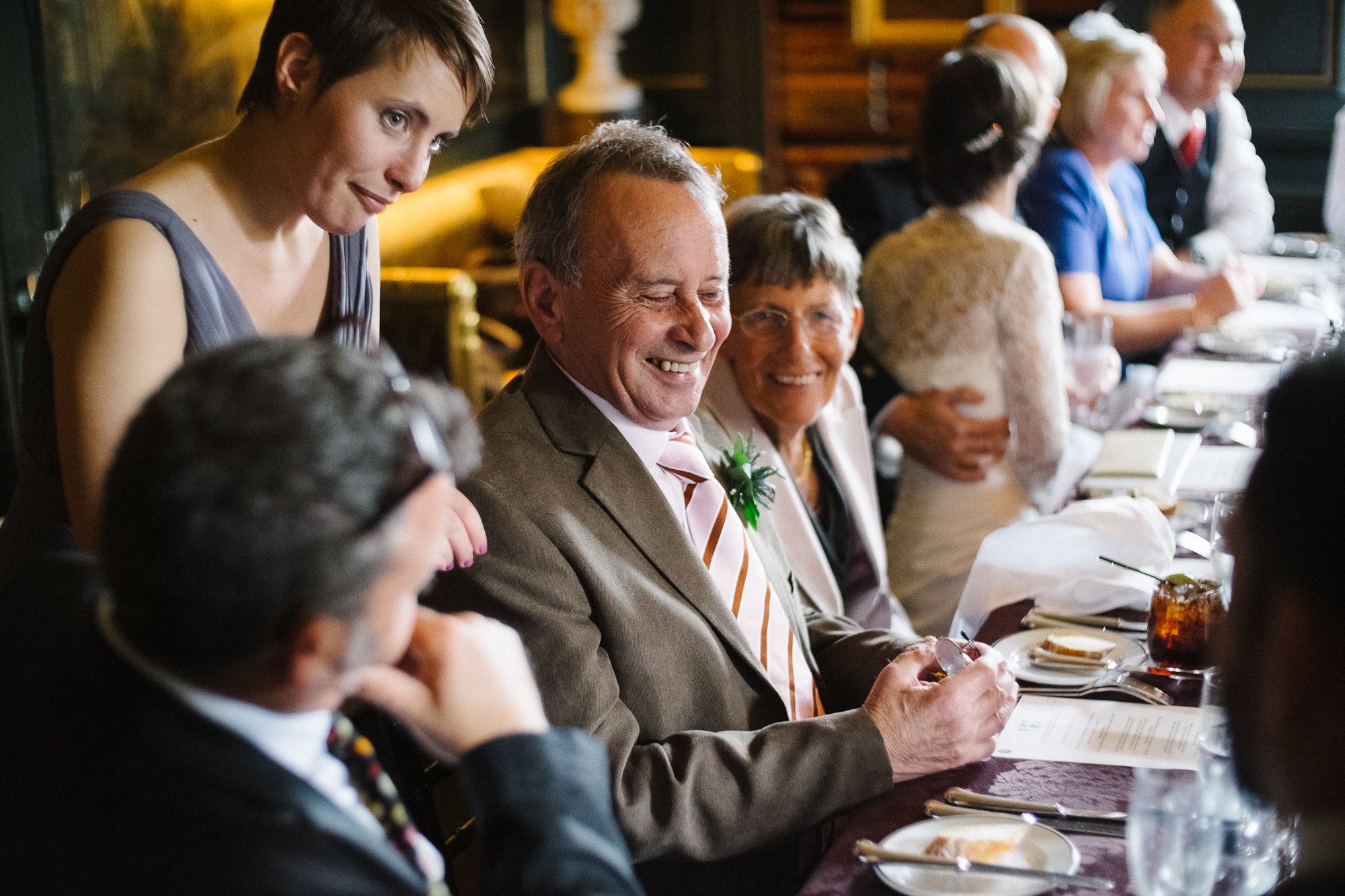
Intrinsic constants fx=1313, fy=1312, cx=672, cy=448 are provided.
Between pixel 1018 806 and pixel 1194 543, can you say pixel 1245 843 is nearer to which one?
pixel 1018 806

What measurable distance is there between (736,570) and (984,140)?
1.49 meters

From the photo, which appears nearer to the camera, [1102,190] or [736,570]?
[736,570]

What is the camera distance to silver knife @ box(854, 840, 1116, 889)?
1293 mm

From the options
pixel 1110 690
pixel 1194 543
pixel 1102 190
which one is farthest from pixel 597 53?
pixel 1110 690

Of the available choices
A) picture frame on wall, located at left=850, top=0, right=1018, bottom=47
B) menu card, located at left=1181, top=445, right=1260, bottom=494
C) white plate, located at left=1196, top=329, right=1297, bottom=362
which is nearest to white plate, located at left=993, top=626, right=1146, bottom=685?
menu card, located at left=1181, top=445, right=1260, bottom=494

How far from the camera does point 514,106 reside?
6.85 m

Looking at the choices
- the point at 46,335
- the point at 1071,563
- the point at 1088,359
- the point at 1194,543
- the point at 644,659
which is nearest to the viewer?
the point at 644,659

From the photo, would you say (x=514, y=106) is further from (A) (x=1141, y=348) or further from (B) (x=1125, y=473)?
(B) (x=1125, y=473)

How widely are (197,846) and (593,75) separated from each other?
6.56 m

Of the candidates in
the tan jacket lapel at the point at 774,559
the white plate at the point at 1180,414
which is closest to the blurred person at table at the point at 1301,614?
the tan jacket lapel at the point at 774,559

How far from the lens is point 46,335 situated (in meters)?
1.78

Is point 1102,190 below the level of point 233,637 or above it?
below

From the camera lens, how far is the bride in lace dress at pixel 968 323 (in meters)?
2.81

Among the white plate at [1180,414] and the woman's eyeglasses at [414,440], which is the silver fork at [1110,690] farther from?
the white plate at [1180,414]
